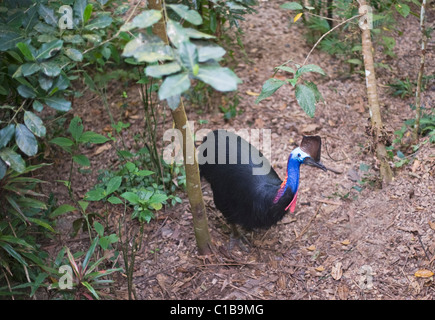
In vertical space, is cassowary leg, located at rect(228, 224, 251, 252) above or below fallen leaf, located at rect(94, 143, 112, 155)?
below

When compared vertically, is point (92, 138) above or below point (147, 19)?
below

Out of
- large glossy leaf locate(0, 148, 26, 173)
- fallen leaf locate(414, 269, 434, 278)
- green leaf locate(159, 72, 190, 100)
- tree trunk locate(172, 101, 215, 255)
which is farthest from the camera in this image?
fallen leaf locate(414, 269, 434, 278)

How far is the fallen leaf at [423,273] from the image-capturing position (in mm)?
2652

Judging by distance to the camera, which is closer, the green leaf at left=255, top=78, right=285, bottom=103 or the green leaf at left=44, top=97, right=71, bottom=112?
the green leaf at left=44, top=97, right=71, bottom=112

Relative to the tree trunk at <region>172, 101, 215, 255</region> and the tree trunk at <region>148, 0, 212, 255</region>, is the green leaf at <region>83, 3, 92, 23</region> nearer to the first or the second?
the tree trunk at <region>148, 0, 212, 255</region>

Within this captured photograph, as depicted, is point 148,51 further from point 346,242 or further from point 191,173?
point 346,242

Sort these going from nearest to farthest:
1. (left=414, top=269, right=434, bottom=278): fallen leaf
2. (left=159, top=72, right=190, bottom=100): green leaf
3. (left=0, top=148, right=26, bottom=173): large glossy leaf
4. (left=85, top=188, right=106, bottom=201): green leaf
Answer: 1. (left=159, top=72, right=190, bottom=100): green leaf
2. (left=0, top=148, right=26, bottom=173): large glossy leaf
3. (left=414, top=269, right=434, bottom=278): fallen leaf
4. (left=85, top=188, right=106, bottom=201): green leaf

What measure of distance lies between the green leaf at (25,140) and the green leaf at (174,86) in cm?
95

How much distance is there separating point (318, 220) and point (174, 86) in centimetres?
216

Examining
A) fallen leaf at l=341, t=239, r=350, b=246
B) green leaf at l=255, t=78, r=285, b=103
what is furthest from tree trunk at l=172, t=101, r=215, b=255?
A: fallen leaf at l=341, t=239, r=350, b=246

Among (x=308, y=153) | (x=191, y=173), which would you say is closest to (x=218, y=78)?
(x=191, y=173)

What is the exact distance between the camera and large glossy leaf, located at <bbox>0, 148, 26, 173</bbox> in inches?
84.0

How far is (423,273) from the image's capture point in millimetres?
2672

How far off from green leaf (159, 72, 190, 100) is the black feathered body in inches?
62.1
